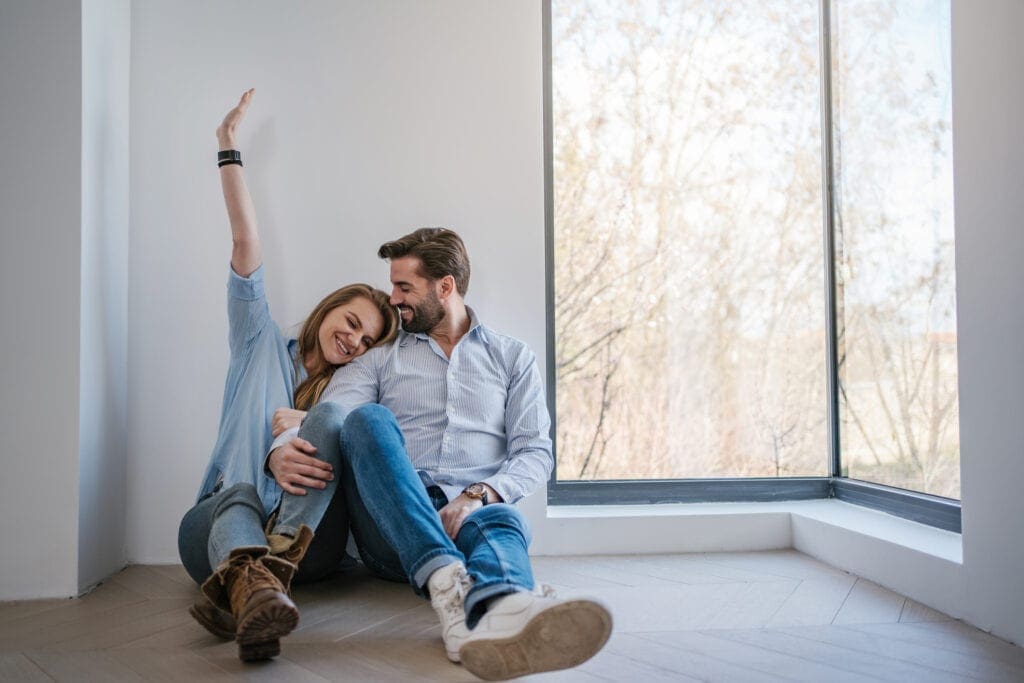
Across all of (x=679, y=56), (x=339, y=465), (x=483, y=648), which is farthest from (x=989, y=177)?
(x=339, y=465)

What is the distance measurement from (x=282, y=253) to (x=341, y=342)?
462mm

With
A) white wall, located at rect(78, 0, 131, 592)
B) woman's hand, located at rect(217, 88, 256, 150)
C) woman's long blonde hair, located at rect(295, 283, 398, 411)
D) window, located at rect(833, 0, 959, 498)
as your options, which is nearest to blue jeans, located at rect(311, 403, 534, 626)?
woman's long blonde hair, located at rect(295, 283, 398, 411)

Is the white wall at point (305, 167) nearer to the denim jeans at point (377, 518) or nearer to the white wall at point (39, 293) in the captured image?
the white wall at point (39, 293)

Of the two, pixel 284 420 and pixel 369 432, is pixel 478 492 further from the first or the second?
pixel 284 420

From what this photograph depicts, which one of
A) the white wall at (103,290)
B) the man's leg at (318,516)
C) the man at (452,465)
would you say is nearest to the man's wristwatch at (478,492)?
the man at (452,465)

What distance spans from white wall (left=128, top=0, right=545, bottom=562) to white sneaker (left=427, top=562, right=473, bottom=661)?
1.21 meters

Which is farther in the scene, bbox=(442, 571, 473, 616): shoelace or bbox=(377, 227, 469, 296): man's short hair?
bbox=(377, 227, 469, 296): man's short hair

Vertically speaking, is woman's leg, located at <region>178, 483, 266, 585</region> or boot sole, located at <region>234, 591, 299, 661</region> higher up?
woman's leg, located at <region>178, 483, 266, 585</region>

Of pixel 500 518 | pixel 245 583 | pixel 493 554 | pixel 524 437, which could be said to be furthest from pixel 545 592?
pixel 524 437

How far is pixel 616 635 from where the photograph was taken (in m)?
1.81

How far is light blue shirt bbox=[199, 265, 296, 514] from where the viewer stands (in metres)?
2.15

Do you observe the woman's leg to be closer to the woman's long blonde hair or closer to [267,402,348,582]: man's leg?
[267,402,348,582]: man's leg

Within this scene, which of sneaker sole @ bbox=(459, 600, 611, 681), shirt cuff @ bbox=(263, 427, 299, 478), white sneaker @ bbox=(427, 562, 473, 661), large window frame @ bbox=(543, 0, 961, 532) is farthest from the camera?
large window frame @ bbox=(543, 0, 961, 532)

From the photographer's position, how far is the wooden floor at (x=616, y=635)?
1559 mm
